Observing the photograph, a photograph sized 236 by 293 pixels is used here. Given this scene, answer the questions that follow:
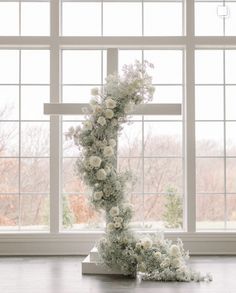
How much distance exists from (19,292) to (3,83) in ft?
10.5

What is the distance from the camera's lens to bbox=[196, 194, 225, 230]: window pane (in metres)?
7.03

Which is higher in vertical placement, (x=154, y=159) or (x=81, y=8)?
(x=81, y=8)

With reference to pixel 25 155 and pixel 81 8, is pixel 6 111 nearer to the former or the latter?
pixel 25 155

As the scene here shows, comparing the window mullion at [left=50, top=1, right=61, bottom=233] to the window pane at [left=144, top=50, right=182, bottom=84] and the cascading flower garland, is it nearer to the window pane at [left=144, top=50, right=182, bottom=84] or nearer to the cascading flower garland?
the window pane at [left=144, top=50, right=182, bottom=84]

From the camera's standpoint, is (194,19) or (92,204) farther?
(194,19)

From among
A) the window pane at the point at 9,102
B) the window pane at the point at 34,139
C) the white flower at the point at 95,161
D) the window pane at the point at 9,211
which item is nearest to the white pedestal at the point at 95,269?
the white flower at the point at 95,161

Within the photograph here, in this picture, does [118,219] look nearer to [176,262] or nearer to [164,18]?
[176,262]

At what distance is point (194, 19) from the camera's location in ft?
22.8

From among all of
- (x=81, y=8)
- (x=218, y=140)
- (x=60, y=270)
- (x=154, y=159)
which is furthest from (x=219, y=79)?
(x=60, y=270)

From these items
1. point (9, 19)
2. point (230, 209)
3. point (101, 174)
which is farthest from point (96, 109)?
point (230, 209)

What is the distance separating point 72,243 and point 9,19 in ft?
9.69

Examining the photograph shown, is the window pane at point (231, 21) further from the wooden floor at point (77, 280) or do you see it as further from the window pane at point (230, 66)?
the wooden floor at point (77, 280)

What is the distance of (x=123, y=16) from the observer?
7145 millimetres

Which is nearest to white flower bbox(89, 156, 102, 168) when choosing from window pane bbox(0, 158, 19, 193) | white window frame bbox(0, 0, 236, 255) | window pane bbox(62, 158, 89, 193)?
white window frame bbox(0, 0, 236, 255)
